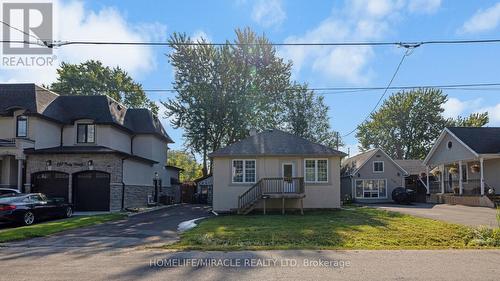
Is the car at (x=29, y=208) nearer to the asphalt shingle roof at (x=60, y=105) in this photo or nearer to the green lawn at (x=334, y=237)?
the asphalt shingle roof at (x=60, y=105)

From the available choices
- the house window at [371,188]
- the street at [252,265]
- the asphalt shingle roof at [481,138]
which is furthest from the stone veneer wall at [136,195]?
the asphalt shingle roof at [481,138]

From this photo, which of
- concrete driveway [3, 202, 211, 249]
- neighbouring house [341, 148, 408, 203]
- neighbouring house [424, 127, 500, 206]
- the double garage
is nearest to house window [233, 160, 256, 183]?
concrete driveway [3, 202, 211, 249]

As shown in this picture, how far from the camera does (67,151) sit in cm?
2717

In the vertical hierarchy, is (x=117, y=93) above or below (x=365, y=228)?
above

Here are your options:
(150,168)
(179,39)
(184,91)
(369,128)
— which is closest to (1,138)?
(150,168)

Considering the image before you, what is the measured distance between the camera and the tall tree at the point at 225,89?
4275 cm

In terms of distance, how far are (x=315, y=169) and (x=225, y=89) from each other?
20054mm

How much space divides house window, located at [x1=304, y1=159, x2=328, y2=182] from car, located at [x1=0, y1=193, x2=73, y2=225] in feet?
43.7

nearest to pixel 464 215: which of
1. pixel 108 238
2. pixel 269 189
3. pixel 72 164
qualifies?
pixel 269 189

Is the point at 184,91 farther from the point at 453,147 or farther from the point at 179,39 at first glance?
the point at 453,147

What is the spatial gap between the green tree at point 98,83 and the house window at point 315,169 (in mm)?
27222

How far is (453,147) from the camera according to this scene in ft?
111

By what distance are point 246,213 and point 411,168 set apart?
28.8 m

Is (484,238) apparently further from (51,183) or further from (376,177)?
(376,177)
